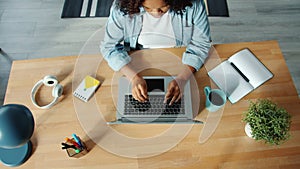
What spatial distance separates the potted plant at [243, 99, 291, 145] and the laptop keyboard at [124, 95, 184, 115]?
0.28 m

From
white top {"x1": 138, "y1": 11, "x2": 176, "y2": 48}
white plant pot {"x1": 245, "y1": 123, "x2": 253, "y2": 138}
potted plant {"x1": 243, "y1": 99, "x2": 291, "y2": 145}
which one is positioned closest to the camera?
potted plant {"x1": 243, "y1": 99, "x2": 291, "y2": 145}

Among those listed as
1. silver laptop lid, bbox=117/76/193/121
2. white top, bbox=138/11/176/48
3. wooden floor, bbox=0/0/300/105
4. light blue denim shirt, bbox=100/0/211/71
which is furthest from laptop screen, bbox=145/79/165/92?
wooden floor, bbox=0/0/300/105

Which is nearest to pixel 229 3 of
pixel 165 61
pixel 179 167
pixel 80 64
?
pixel 165 61

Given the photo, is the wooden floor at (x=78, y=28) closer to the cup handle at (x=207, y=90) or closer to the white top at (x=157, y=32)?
the white top at (x=157, y=32)

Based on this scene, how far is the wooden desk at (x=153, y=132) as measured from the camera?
42.4 inches

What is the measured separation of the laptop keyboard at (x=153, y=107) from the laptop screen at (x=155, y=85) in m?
0.05

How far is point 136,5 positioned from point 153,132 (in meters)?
0.53

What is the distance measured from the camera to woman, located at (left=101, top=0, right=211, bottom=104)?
119 centimetres

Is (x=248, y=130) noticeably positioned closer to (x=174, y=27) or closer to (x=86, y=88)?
(x=174, y=27)


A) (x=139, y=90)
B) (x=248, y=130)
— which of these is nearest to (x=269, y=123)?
(x=248, y=130)

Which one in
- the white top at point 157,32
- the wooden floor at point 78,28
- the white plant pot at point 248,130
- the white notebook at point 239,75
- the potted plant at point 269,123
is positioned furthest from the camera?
the wooden floor at point 78,28

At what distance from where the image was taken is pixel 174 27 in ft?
4.42

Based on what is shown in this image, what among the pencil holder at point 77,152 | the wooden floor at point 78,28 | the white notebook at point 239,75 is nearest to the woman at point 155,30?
the white notebook at point 239,75

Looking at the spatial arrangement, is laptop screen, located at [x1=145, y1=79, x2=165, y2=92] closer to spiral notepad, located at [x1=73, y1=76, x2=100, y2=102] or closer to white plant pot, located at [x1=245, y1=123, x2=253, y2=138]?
spiral notepad, located at [x1=73, y1=76, x2=100, y2=102]
